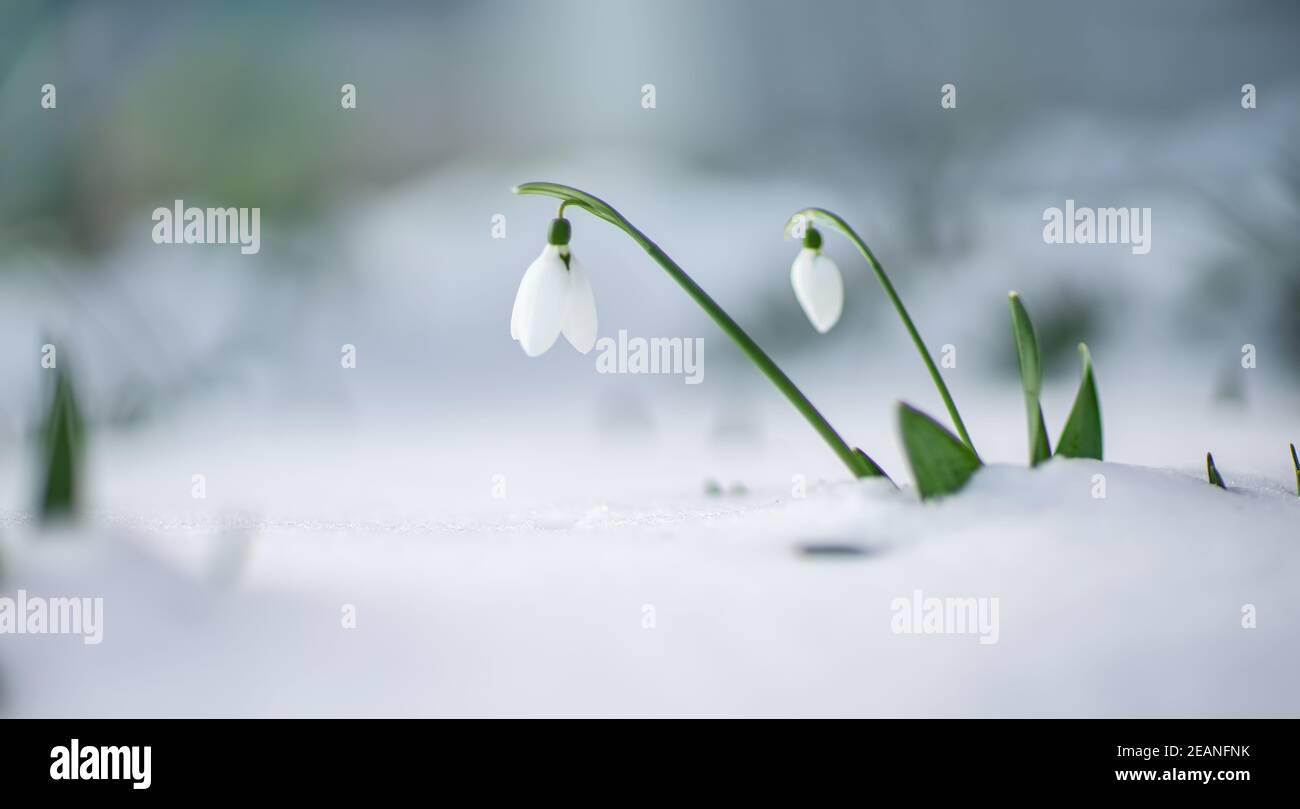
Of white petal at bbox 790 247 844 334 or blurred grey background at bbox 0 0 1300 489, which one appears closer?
white petal at bbox 790 247 844 334

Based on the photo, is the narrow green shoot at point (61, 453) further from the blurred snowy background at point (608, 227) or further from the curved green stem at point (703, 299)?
the curved green stem at point (703, 299)

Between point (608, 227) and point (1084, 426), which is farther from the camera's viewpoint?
point (608, 227)

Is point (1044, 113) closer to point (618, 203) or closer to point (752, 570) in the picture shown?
point (618, 203)

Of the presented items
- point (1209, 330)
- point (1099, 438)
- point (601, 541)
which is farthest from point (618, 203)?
point (1209, 330)

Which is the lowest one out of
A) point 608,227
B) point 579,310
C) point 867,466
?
point 867,466

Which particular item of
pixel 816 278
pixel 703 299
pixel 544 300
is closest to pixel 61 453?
pixel 544 300

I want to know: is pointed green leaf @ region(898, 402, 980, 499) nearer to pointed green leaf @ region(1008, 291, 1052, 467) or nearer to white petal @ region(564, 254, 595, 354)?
pointed green leaf @ region(1008, 291, 1052, 467)

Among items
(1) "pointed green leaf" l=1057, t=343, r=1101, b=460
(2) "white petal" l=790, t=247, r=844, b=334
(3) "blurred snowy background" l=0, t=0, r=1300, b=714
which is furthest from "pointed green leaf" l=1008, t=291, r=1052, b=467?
(3) "blurred snowy background" l=0, t=0, r=1300, b=714

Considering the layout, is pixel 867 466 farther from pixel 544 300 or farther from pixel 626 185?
pixel 626 185
